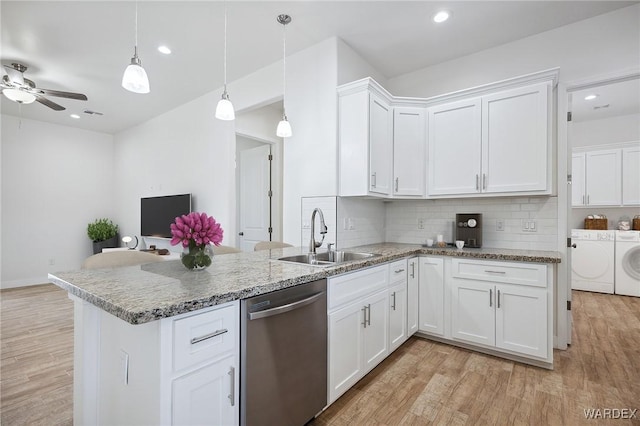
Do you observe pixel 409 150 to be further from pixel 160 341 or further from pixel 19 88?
pixel 19 88

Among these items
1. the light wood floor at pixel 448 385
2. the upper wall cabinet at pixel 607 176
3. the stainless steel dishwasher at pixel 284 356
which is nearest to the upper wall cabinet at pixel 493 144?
the light wood floor at pixel 448 385

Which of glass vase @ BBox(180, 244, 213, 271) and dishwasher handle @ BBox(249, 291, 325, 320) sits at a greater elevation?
glass vase @ BBox(180, 244, 213, 271)

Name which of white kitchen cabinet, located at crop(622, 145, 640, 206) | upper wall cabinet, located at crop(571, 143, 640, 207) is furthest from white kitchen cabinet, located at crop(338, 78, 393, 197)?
white kitchen cabinet, located at crop(622, 145, 640, 206)

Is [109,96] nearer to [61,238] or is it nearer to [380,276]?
[61,238]

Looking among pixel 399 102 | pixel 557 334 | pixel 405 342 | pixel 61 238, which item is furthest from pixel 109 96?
pixel 557 334

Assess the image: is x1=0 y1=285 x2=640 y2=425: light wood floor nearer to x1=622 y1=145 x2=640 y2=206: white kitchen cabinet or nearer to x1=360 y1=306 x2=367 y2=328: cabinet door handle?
x1=360 y1=306 x2=367 y2=328: cabinet door handle

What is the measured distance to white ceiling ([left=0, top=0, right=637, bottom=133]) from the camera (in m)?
2.49

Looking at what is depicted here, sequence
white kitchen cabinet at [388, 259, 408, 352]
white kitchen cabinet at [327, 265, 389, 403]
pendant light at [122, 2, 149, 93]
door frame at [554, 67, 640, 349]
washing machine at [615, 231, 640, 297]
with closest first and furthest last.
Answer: pendant light at [122, 2, 149, 93]
white kitchen cabinet at [327, 265, 389, 403]
white kitchen cabinet at [388, 259, 408, 352]
door frame at [554, 67, 640, 349]
washing machine at [615, 231, 640, 297]

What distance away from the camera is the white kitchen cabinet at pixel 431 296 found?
2.76 metres

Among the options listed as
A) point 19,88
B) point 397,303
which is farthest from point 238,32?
A: point 397,303

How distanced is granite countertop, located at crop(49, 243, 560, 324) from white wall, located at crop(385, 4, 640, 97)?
98.7 inches

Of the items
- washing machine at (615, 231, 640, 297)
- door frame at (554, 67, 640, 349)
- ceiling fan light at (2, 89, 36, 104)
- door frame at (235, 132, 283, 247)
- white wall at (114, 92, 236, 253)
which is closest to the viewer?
door frame at (554, 67, 640, 349)

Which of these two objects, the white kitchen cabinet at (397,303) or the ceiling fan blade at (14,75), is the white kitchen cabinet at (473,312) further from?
the ceiling fan blade at (14,75)

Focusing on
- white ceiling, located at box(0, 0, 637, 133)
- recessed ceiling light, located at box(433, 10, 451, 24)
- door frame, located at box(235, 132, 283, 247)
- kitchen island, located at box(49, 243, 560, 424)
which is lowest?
kitchen island, located at box(49, 243, 560, 424)
